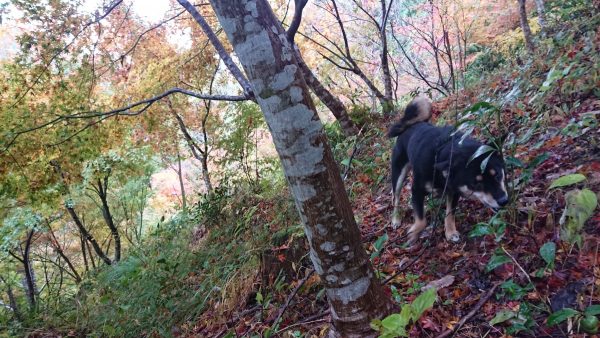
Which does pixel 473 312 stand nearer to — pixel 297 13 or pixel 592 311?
pixel 592 311

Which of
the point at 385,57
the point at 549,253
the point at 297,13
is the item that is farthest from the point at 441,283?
the point at 385,57

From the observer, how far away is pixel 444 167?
113 inches

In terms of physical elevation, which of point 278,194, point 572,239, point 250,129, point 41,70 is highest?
point 41,70

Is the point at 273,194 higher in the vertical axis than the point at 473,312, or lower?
higher

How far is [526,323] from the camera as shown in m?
1.90

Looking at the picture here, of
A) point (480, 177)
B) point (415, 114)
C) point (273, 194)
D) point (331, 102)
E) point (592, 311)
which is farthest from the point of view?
point (331, 102)

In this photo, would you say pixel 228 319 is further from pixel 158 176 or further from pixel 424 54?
pixel 424 54

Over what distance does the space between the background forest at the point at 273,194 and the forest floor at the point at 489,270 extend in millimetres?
12

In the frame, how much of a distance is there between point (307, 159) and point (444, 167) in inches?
57.3

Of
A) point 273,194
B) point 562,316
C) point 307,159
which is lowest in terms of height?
point 562,316

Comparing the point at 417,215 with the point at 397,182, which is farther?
the point at 397,182

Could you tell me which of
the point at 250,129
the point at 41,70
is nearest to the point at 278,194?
the point at 250,129

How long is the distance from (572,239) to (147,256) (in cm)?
454

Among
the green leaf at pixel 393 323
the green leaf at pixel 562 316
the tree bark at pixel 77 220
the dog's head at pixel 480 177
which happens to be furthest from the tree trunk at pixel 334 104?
the green leaf at pixel 562 316
